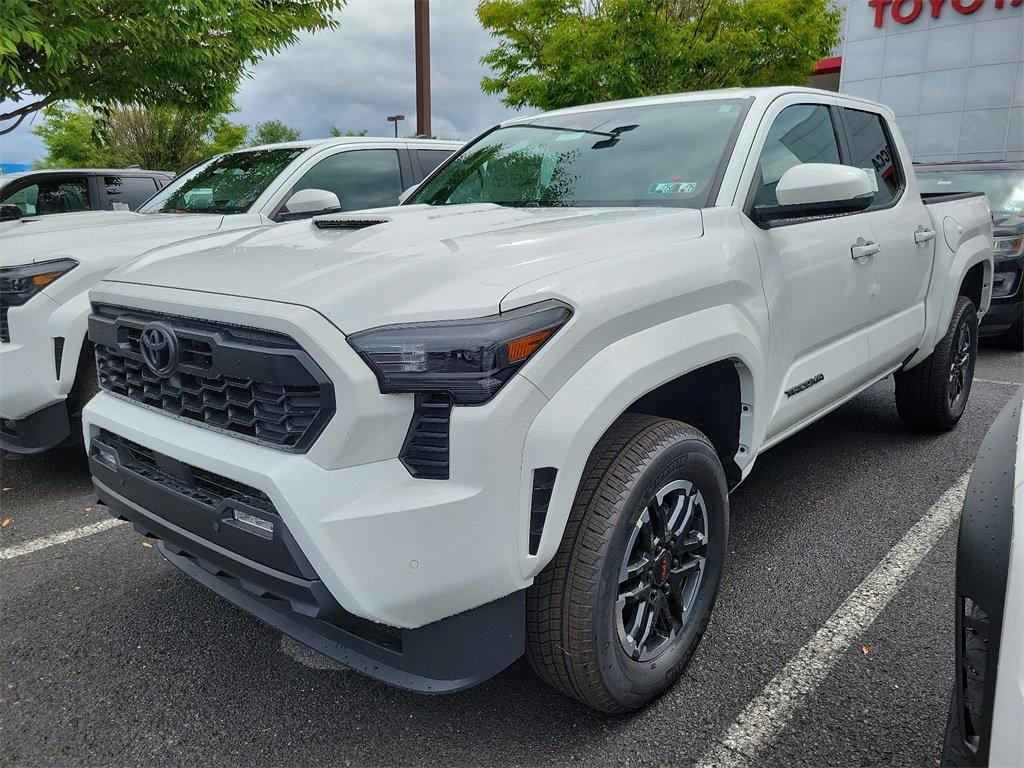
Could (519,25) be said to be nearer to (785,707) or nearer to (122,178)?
(122,178)

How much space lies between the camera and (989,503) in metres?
1.48

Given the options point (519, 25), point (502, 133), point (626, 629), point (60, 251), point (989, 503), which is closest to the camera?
point (989, 503)

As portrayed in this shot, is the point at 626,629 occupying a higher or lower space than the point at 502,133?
lower

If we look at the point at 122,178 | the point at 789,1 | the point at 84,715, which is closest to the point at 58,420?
the point at 84,715

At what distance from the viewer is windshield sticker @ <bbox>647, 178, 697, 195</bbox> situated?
2699 mm

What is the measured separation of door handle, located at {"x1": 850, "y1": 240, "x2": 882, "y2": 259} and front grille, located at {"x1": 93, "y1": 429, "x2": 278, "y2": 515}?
8.44 ft

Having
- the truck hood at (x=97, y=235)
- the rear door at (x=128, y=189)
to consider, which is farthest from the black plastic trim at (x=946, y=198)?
the rear door at (x=128, y=189)

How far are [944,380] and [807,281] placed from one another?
2.08m

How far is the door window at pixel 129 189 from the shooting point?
7551 millimetres

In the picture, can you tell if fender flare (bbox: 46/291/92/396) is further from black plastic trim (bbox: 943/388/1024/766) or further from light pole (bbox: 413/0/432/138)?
light pole (bbox: 413/0/432/138)

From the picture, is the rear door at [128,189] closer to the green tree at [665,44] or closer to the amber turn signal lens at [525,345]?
the amber turn signal lens at [525,345]

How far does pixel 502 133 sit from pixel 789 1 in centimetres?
1194

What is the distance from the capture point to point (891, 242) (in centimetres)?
357

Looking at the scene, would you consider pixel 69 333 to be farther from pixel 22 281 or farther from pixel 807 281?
pixel 807 281
